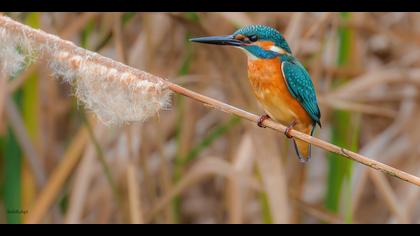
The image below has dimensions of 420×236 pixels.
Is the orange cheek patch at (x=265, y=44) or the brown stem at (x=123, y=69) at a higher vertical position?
the orange cheek patch at (x=265, y=44)

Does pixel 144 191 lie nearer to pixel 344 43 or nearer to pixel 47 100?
pixel 47 100

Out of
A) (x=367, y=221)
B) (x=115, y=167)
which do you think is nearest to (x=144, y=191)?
(x=115, y=167)

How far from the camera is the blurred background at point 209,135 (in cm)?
205

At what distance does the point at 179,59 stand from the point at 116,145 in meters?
0.44

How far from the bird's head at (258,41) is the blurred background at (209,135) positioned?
0.77 feet

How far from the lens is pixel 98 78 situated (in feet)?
4.02

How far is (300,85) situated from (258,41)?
0.19m

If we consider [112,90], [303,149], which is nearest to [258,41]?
[303,149]

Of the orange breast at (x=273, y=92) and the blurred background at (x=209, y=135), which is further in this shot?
the blurred background at (x=209, y=135)

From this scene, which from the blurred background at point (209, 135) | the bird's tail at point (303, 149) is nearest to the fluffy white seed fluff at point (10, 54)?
the blurred background at point (209, 135)

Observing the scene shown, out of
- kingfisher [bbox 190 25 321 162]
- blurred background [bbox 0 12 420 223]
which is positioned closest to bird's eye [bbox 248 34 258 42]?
kingfisher [bbox 190 25 321 162]

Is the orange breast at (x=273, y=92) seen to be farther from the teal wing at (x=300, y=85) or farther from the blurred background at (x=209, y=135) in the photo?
the blurred background at (x=209, y=135)

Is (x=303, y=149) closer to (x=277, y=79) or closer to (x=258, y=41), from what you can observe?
(x=277, y=79)

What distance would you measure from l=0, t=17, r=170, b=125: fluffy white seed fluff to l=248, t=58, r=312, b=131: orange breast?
0.51m
